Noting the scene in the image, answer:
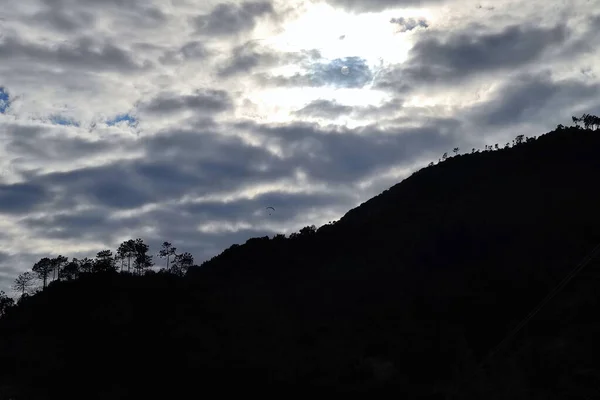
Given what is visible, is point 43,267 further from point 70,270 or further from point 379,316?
point 379,316

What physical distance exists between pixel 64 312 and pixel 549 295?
70441 mm

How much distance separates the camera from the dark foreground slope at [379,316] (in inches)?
2906

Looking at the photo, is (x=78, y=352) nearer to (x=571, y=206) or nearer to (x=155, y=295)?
(x=155, y=295)

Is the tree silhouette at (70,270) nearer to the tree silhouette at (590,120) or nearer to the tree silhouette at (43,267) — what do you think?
the tree silhouette at (43,267)

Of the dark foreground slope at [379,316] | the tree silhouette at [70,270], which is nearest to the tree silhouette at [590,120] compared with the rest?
the dark foreground slope at [379,316]

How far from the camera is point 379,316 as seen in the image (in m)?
103

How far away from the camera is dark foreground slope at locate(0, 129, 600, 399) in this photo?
73.8m

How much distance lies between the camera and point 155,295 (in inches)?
3826

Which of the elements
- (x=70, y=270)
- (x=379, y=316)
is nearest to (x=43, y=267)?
(x=70, y=270)

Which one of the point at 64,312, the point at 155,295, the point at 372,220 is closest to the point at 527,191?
the point at 372,220

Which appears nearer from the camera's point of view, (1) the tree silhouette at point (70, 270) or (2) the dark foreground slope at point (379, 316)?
(2) the dark foreground slope at point (379, 316)

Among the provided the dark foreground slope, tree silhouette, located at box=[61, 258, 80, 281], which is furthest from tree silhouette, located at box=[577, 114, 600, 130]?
tree silhouette, located at box=[61, 258, 80, 281]

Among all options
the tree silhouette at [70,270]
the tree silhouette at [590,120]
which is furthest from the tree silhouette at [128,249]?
the tree silhouette at [590,120]

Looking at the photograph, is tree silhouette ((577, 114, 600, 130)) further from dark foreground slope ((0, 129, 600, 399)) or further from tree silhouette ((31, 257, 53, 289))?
tree silhouette ((31, 257, 53, 289))
